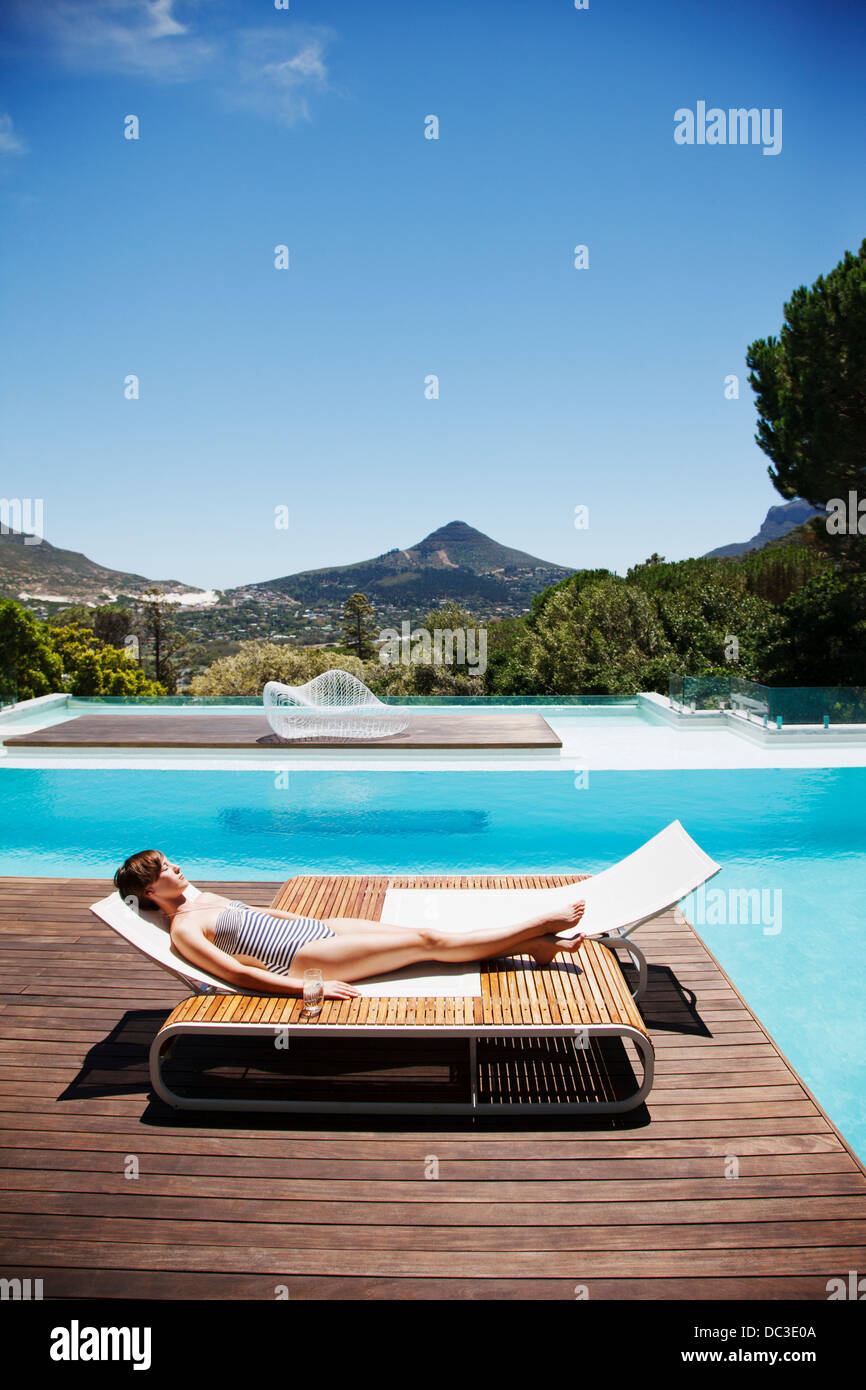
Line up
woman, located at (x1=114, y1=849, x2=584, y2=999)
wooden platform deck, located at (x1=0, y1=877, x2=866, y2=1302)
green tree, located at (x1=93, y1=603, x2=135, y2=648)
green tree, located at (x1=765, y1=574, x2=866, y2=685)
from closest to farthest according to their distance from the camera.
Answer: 1. wooden platform deck, located at (x1=0, y1=877, x2=866, y2=1302)
2. woman, located at (x1=114, y1=849, x2=584, y2=999)
3. green tree, located at (x1=765, y1=574, x2=866, y2=685)
4. green tree, located at (x1=93, y1=603, x2=135, y2=648)

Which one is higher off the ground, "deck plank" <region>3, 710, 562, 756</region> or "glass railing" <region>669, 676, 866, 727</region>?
"glass railing" <region>669, 676, 866, 727</region>

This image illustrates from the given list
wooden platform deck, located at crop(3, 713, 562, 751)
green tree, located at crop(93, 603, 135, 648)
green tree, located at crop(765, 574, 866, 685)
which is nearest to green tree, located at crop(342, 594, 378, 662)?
green tree, located at crop(93, 603, 135, 648)

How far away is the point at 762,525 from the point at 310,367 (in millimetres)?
84841

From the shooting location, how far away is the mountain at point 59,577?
40281 mm

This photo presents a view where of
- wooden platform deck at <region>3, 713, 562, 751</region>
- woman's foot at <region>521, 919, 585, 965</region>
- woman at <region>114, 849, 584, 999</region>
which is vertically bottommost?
woman's foot at <region>521, 919, 585, 965</region>

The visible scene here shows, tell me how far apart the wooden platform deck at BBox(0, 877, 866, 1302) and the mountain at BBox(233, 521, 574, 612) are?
1653 inches

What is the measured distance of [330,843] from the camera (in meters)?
7.34

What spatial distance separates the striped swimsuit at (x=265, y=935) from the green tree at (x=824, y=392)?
39.7 feet

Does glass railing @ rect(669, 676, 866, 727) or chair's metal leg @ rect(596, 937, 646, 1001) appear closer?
chair's metal leg @ rect(596, 937, 646, 1001)

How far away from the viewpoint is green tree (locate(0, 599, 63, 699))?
62.7 feet

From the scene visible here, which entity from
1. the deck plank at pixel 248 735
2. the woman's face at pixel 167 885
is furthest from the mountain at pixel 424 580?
the woman's face at pixel 167 885

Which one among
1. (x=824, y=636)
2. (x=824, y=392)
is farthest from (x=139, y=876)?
(x=824, y=636)

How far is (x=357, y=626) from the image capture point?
40781 millimetres

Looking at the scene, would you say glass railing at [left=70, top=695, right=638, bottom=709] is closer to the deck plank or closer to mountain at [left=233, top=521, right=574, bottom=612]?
the deck plank
